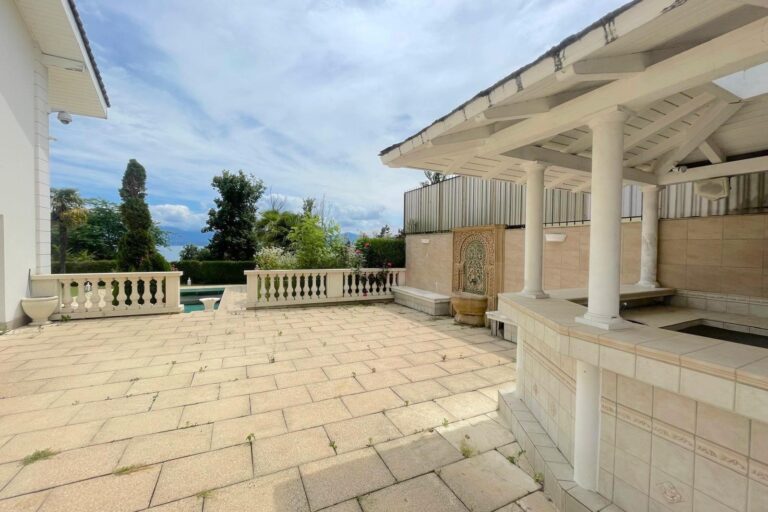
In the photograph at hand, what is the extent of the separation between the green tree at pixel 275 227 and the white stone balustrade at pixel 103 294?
8233 mm

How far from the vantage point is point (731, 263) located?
3771 mm

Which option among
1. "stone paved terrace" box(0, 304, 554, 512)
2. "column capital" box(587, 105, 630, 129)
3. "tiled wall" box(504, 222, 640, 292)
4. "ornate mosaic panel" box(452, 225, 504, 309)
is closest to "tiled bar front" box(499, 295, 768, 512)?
"stone paved terrace" box(0, 304, 554, 512)

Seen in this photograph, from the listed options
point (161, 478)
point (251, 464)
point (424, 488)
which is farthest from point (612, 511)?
point (161, 478)

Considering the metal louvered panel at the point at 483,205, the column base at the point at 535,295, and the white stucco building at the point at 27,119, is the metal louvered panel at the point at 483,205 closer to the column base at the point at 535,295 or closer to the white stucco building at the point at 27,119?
the column base at the point at 535,295

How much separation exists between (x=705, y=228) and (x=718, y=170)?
76 centimetres

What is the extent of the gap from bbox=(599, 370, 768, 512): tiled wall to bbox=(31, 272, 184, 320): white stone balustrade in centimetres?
817

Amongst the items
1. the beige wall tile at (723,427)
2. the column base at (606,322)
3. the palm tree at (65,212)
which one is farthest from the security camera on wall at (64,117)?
the palm tree at (65,212)

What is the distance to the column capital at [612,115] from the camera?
6.46 ft

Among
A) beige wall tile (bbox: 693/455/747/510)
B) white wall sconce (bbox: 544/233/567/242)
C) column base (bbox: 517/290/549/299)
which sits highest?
white wall sconce (bbox: 544/233/567/242)

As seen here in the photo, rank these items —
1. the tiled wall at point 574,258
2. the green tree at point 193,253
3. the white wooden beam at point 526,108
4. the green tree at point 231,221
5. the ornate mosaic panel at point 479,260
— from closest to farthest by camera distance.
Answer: the white wooden beam at point 526,108, the tiled wall at point 574,258, the ornate mosaic panel at point 479,260, the green tree at point 231,221, the green tree at point 193,253

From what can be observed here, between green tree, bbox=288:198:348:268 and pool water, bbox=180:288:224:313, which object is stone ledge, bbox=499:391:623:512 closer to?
green tree, bbox=288:198:348:268

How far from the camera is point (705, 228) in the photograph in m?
4.01

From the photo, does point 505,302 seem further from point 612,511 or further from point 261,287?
point 261,287

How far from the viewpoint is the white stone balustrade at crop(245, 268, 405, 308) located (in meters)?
8.12
